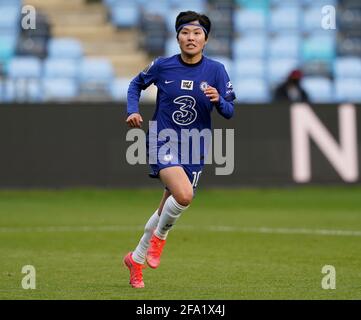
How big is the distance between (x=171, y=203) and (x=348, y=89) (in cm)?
1389

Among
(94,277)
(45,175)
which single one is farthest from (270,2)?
(94,277)

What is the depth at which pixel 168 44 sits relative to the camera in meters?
23.0

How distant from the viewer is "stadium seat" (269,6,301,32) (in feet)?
78.8

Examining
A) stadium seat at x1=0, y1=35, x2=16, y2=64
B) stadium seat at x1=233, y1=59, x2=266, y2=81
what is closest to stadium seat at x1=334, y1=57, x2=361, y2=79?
stadium seat at x1=233, y1=59, x2=266, y2=81

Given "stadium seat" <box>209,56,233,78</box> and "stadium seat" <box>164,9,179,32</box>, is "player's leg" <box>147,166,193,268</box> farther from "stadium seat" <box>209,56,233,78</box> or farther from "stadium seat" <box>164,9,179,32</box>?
"stadium seat" <box>164,9,179,32</box>

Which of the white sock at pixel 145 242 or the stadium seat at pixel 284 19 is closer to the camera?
the white sock at pixel 145 242

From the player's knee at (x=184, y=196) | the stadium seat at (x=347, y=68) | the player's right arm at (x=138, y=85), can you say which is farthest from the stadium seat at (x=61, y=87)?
the player's knee at (x=184, y=196)

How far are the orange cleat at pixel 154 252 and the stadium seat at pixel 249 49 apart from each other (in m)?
14.6

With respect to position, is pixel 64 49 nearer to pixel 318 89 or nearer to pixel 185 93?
pixel 318 89

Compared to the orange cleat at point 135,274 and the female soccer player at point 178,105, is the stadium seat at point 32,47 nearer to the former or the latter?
the female soccer player at point 178,105

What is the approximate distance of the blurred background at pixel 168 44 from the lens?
22047 millimetres

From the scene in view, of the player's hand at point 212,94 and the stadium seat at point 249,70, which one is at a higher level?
the stadium seat at point 249,70

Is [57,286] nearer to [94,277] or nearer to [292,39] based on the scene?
[94,277]

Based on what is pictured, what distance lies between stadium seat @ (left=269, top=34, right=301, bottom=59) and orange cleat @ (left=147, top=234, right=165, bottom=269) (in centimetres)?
1473
